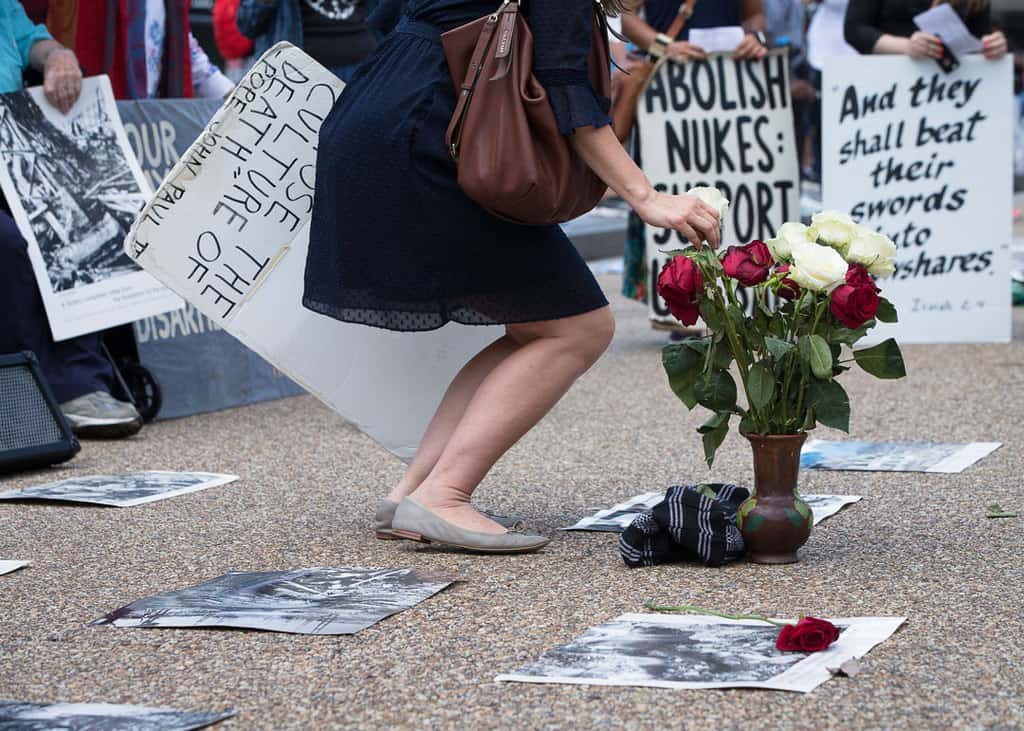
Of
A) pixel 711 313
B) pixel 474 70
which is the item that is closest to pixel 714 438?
pixel 711 313

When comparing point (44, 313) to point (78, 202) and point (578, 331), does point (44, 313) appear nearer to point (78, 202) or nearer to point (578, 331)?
point (78, 202)

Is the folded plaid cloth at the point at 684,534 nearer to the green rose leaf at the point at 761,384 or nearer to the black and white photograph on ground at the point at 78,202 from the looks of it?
the green rose leaf at the point at 761,384

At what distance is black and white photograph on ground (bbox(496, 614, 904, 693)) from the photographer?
265cm

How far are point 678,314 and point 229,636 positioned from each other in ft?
3.68

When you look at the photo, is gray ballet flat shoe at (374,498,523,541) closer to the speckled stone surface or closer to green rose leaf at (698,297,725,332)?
the speckled stone surface

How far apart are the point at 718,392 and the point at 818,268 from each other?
353 mm

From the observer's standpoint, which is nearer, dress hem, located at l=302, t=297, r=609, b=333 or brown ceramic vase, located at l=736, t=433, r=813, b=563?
brown ceramic vase, located at l=736, t=433, r=813, b=563

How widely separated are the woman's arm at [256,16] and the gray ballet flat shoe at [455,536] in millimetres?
3755

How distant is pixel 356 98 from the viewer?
360cm

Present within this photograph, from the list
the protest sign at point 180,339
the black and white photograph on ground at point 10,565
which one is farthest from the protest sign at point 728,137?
the black and white photograph on ground at point 10,565

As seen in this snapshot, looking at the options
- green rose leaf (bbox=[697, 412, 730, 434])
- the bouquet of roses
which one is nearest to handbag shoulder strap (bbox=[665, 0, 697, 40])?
the bouquet of roses

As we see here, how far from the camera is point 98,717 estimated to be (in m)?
2.55

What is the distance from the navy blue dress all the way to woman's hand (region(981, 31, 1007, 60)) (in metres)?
4.38

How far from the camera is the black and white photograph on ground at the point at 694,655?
2.65 meters
